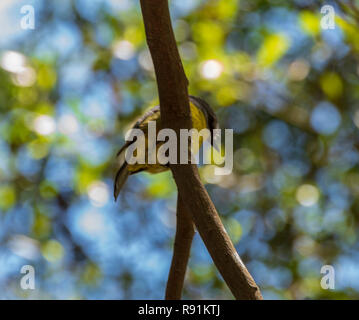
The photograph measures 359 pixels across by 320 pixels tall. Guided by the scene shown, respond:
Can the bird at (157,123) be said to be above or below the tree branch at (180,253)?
above

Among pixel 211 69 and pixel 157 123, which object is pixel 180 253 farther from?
pixel 211 69

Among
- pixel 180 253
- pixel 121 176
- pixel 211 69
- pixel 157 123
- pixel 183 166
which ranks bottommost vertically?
pixel 180 253

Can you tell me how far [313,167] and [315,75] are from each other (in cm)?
56

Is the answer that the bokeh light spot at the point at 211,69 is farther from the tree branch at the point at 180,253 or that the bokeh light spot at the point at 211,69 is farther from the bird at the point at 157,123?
the tree branch at the point at 180,253

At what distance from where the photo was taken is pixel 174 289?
53.1 inches

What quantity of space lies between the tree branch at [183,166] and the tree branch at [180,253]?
192mm

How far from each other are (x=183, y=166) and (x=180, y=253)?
262mm

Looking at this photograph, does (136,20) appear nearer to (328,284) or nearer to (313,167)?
(313,167)

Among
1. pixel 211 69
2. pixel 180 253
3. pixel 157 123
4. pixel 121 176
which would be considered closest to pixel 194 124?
pixel 157 123

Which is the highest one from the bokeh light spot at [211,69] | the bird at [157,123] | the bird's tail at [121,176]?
the bokeh light spot at [211,69]

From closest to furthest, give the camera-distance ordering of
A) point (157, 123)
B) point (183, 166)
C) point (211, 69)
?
1. point (183, 166)
2. point (157, 123)
3. point (211, 69)

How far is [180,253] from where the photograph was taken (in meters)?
1.36

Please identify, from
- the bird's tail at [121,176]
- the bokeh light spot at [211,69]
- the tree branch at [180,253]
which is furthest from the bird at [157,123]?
the bokeh light spot at [211,69]

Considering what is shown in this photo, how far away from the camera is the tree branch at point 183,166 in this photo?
1.04m
